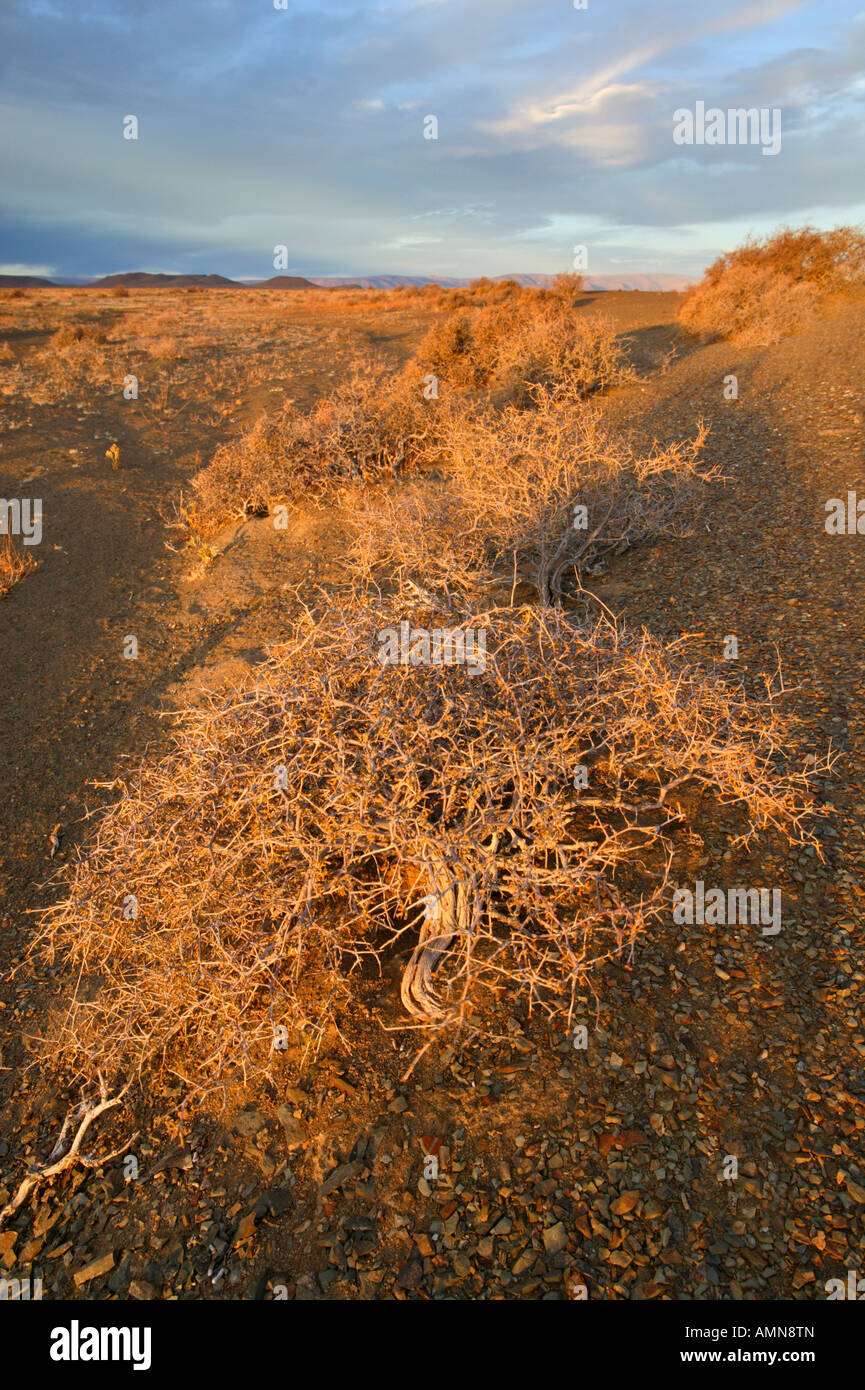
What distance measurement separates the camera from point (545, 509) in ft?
19.6

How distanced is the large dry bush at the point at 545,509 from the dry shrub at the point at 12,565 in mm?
4293

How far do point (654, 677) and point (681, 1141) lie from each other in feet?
5.55

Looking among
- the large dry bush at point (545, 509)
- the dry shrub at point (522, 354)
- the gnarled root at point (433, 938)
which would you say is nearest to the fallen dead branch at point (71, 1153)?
the gnarled root at point (433, 938)

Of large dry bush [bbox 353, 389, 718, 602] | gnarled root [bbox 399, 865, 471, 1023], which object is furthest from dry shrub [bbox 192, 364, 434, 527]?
gnarled root [bbox 399, 865, 471, 1023]

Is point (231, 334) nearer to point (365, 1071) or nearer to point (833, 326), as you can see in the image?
point (833, 326)

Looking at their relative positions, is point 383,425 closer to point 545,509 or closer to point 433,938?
point 545,509

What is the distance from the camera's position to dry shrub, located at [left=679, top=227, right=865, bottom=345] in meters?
14.0

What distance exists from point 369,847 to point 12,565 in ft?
24.2

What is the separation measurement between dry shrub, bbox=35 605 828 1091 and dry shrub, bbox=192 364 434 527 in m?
6.69

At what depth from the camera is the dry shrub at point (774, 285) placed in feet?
45.9

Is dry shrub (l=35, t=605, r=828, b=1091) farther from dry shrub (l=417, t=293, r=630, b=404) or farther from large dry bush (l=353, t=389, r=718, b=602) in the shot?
dry shrub (l=417, t=293, r=630, b=404)

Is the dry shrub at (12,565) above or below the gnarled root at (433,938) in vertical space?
above

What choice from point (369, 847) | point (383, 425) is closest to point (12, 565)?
point (383, 425)

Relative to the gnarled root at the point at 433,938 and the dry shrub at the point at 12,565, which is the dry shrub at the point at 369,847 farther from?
the dry shrub at the point at 12,565
